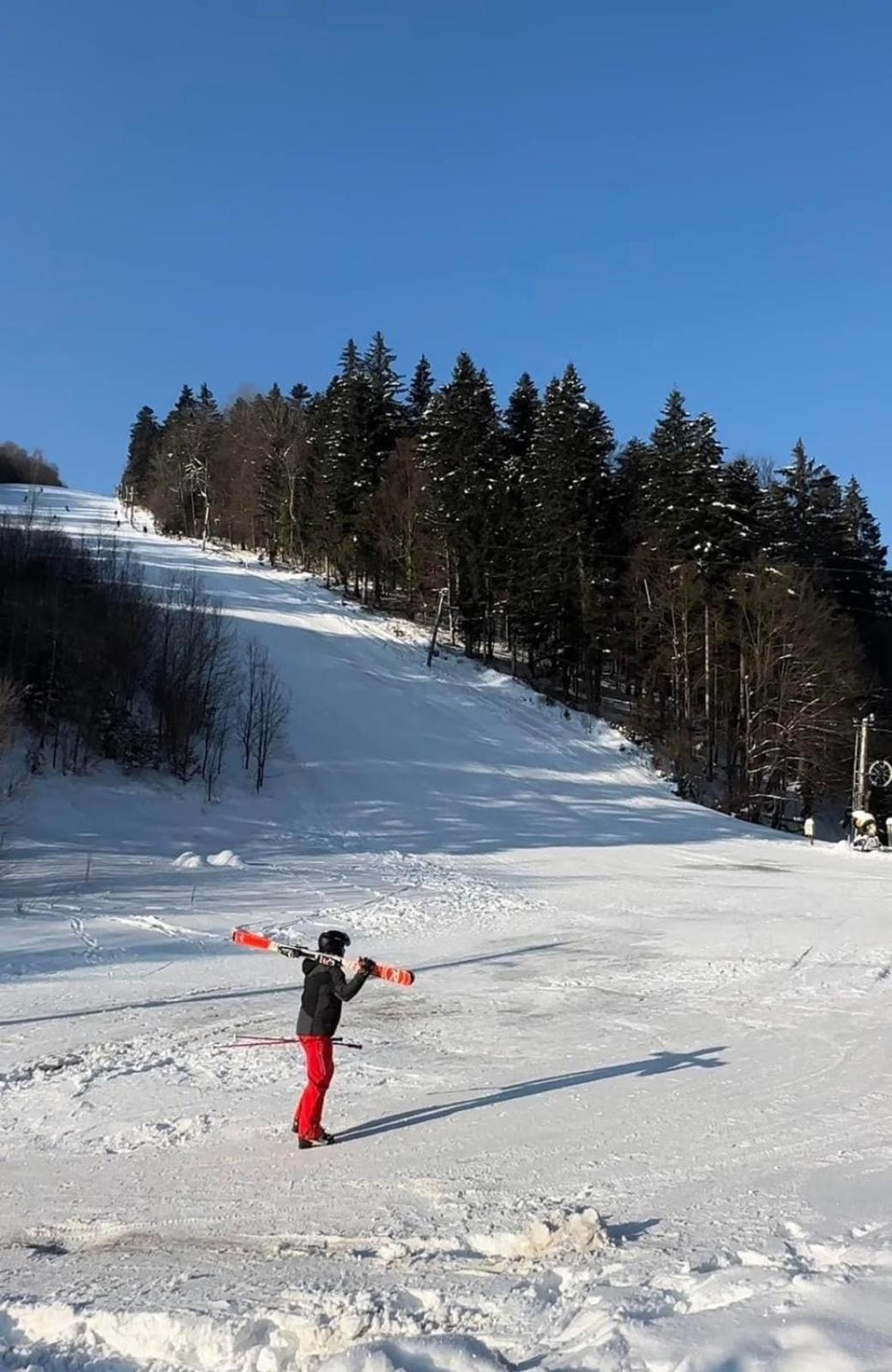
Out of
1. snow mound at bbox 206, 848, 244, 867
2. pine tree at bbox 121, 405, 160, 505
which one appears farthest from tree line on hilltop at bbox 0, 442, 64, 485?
snow mound at bbox 206, 848, 244, 867

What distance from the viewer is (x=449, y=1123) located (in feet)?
23.4

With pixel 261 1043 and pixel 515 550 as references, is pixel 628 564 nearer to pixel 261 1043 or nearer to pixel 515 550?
pixel 515 550

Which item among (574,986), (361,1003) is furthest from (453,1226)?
(574,986)

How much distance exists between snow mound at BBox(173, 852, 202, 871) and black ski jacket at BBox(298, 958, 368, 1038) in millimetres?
12611

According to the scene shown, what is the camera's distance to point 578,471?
4184 cm

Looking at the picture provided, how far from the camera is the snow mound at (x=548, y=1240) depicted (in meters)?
4.94

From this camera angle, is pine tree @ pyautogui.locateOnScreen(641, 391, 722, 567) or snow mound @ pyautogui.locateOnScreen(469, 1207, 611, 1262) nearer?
snow mound @ pyautogui.locateOnScreen(469, 1207, 611, 1262)

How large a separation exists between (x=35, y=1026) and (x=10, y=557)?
22.0 meters

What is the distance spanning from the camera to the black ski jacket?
694 cm

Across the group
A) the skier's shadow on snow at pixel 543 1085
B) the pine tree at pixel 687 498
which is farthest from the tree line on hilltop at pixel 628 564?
the skier's shadow on snow at pixel 543 1085

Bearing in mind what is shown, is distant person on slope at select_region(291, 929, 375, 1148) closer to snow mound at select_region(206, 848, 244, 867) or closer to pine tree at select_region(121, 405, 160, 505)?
snow mound at select_region(206, 848, 244, 867)

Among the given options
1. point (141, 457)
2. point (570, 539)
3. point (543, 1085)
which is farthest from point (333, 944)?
point (141, 457)

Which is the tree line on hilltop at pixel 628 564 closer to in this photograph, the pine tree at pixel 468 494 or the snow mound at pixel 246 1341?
the pine tree at pixel 468 494

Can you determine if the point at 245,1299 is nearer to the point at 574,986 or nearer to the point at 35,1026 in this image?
the point at 35,1026
